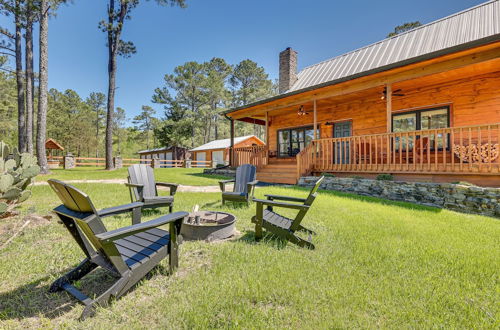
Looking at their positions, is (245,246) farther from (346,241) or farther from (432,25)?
(432,25)

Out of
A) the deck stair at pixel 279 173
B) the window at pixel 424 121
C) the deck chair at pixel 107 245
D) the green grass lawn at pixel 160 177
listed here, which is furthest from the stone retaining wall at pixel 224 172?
the deck chair at pixel 107 245

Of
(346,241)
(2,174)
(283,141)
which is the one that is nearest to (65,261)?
(2,174)

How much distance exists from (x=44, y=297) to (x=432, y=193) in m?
7.04

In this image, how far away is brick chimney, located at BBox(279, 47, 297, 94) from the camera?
1297 cm

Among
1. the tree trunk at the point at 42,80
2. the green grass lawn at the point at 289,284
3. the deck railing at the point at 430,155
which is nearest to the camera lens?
the green grass lawn at the point at 289,284

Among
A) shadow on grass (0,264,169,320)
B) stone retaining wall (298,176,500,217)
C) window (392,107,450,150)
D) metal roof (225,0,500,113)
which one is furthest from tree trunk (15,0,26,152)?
window (392,107,450,150)

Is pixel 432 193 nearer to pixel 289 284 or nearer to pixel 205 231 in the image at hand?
pixel 289 284

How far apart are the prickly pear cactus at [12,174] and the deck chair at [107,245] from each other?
2.37 m

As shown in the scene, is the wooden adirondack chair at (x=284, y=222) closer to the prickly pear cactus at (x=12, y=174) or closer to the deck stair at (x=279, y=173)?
the prickly pear cactus at (x=12, y=174)

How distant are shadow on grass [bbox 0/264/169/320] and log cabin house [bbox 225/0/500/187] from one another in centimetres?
685

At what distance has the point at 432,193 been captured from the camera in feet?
18.2

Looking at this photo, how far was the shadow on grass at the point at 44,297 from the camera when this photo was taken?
1.71 meters

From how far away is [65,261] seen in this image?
96.8 inches

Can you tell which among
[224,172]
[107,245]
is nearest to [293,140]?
[224,172]
